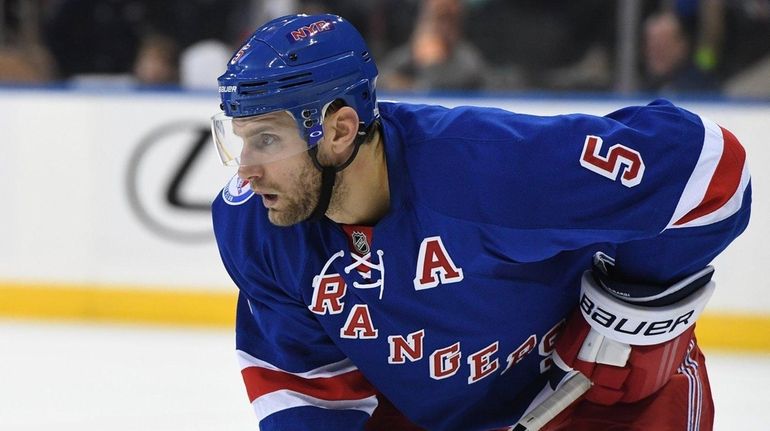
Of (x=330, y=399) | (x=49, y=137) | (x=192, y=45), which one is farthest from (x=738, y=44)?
(x=330, y=399)

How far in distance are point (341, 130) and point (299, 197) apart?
0.45 ft

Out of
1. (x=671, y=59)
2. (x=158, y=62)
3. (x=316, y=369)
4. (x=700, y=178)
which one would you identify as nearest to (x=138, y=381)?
(x=316, y=369)

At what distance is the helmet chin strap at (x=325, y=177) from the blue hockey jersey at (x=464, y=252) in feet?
0.20

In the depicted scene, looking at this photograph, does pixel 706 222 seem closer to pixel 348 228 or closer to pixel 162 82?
pixel 348 228

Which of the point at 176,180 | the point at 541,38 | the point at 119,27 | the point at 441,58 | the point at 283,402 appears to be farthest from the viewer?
the point at 119,27

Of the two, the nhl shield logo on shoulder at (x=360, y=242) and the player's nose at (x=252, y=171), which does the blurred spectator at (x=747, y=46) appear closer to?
the nhl shield logo on shoulder at (x=360, y=242)

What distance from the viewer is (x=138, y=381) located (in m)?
3.80

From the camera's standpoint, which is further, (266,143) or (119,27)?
(119,27)

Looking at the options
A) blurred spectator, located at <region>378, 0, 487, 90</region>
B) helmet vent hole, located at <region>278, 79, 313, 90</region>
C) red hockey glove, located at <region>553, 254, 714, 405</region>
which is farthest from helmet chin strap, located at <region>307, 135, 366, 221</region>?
blurred spectator, located at <region>378, 0, 487, 90</region>

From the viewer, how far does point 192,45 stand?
211 inches

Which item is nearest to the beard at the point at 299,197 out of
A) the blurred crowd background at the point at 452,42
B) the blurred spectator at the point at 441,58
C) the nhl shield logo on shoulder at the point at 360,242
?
the nhl shield logo on shoulder at the point at 360,242

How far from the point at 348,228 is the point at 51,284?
3.01 meters

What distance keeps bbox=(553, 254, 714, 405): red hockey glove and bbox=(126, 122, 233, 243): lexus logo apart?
8.68 ft

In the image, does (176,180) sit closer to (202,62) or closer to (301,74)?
(202,62)
